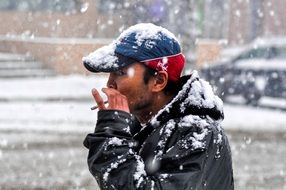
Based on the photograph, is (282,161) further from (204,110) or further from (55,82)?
(55,82)

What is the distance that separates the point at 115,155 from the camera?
2225 mm

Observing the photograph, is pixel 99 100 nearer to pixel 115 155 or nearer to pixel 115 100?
pixel 115 100

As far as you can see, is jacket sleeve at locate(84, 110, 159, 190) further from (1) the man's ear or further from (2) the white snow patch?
(1) the man's ear

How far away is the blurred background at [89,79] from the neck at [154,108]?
5811mm

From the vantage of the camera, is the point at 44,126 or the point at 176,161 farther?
the point at 44,126

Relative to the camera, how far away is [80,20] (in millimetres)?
29297

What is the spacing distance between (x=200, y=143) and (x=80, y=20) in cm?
2735

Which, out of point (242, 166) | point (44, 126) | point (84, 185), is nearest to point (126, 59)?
point (84, 185)

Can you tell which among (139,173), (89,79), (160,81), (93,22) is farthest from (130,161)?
(93,22)

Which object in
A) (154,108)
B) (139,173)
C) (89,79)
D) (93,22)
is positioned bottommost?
(93,22)

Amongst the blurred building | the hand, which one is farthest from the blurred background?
the hand

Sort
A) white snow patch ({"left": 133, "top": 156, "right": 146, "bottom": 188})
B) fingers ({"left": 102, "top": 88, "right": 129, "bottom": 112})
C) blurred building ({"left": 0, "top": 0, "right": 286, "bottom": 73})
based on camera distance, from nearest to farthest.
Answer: white snow patch ({"left": 133, "top": 156, "right": 146, "bottom": 188})
fingers ({"left": 102, "top": 88, "right": 129, "bottom": 112})
blurred building ({"left": 0, "top": 0, "right": 286, "bottom": 73})

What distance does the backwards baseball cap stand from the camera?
2.31m

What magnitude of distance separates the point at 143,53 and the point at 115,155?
1.13 ft
